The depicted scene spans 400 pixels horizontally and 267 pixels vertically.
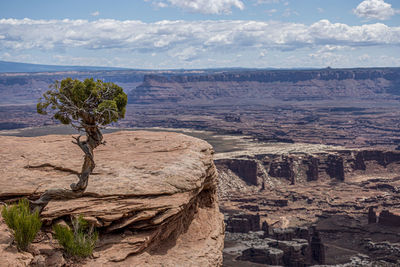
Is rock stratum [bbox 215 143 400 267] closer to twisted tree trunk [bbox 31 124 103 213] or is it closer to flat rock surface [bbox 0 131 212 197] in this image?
flat rock surface [bbox 0 131 212 197]

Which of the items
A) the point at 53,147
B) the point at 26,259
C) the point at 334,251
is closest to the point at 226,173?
the point at 334,251

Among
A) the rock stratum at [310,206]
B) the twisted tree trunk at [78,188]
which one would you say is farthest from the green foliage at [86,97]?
the rock stratum at [310,206]

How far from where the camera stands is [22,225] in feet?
56.6

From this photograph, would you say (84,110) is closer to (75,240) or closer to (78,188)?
(78,188)

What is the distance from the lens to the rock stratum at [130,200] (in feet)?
62.7

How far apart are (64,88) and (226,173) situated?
10971cm

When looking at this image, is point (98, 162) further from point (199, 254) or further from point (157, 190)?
point (199, 254)

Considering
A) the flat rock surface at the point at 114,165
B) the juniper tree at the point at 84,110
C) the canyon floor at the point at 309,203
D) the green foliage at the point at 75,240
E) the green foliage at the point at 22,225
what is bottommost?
the canyon floor at the point at 309,203

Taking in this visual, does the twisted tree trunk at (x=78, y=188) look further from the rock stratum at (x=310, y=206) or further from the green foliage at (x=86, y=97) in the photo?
the rock stratum at (x=310, y=206)

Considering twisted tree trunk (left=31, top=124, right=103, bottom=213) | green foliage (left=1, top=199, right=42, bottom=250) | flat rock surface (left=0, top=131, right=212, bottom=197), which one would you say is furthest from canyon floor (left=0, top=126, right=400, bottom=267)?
green foliage (left=1, top=199, right=42, bottom=250)

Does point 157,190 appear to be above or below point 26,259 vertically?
above

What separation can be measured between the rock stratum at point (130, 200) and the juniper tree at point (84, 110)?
1091 millimetres

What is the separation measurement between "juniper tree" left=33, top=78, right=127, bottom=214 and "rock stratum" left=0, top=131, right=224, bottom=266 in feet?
3.58

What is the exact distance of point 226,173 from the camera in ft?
431
